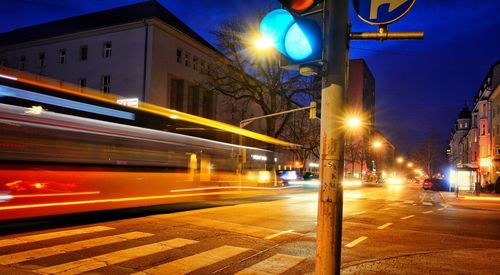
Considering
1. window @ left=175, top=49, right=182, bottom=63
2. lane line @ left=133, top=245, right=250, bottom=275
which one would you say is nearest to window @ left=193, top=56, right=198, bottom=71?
window @ left=175, top=49, right=182, bottom=63

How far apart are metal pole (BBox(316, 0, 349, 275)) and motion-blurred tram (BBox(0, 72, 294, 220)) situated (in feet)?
26.6

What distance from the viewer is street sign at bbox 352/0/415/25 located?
3576 millimetres

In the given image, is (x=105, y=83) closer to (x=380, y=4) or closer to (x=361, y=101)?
(x=380, y=4)

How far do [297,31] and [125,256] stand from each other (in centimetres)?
587

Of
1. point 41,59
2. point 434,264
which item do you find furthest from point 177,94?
point 434,264

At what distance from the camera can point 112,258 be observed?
7.65m

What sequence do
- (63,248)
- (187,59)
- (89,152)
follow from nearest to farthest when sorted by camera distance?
(63,248) → (89,152) → (187,59)

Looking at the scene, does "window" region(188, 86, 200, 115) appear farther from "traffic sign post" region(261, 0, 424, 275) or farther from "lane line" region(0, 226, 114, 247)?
"traffic sign post" region(261, 0, 424, 275)

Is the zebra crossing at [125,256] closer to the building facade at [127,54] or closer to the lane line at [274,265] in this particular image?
the lane line at [274,265]

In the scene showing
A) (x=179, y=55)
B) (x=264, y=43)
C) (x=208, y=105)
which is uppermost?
(x=179, y=55)

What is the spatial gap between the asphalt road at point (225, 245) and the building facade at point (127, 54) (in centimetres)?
2926

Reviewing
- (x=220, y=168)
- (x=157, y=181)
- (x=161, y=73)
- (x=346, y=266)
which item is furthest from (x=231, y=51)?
(x=346, y=266)

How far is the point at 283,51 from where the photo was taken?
11.9ft

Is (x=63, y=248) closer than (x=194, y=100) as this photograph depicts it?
Yes
